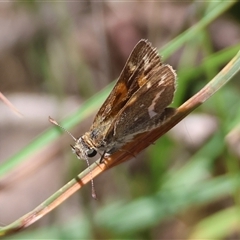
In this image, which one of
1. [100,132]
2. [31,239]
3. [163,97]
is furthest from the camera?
[31,239]

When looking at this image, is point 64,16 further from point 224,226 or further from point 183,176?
point 224,226

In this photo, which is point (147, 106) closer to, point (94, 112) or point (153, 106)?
point (153, 106)

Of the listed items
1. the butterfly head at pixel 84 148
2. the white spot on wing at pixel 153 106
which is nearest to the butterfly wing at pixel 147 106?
the white spot on wing at pixel 153 106

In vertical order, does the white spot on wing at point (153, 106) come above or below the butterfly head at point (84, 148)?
below

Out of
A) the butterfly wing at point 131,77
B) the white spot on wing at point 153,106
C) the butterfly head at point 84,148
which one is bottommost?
the white spot on wing at point 153,106

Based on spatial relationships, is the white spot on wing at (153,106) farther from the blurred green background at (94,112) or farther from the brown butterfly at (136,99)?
the blurred green background at (94,112)

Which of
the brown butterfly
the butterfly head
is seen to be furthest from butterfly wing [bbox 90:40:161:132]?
the butterfly head

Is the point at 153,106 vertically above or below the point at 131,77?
below

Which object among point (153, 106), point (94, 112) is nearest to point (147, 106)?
point (153, 106)

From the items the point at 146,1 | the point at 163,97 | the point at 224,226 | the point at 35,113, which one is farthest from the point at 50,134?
the point at 146,1
